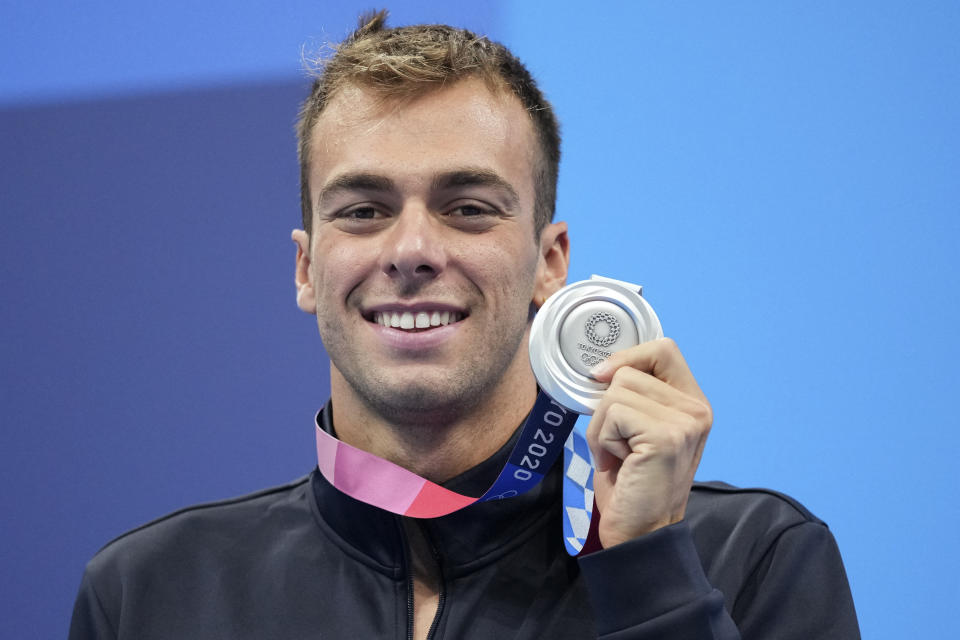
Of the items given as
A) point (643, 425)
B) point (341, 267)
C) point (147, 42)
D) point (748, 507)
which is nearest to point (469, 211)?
point (341, 267)

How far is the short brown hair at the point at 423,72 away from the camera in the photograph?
7.88ft

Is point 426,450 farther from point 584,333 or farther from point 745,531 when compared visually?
point 745,531

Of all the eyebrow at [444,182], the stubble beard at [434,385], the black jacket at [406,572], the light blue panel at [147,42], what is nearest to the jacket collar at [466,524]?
the black jacket at [406,572]

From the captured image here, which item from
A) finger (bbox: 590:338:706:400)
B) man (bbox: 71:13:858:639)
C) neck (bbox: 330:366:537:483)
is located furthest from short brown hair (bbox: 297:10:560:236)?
finger (bbox: 590:338:706:400)

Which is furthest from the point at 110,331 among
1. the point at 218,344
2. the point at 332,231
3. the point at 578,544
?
the point at 578,544

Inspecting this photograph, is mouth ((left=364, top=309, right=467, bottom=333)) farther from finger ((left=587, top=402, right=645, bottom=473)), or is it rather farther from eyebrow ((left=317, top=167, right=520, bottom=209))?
finger ((left=587, top=402, right=645, bottom=473))

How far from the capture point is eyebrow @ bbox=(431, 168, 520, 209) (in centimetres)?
230

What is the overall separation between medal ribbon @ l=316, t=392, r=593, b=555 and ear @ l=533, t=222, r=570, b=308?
1.18 feet

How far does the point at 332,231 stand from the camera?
2381 mm

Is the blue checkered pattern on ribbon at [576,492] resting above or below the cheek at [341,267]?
below

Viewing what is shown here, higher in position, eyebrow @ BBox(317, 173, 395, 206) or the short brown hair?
the short brown hair

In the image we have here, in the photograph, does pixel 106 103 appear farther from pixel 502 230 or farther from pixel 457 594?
pixel 457 594

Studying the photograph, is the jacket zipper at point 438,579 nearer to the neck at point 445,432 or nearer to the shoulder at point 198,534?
the neck at point 445,432

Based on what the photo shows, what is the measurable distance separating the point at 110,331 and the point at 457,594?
175 cm
